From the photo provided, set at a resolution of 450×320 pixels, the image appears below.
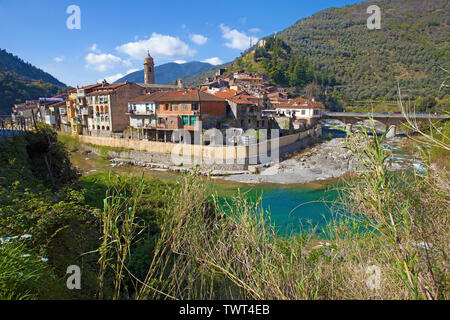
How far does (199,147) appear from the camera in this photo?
2527 cm

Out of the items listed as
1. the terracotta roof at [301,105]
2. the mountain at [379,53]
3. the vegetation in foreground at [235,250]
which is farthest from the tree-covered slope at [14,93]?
the vegetation in foreground at [235,250]

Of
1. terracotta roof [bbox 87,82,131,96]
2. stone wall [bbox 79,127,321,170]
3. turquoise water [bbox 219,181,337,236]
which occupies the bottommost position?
turquoise water [bbox 219,181,337,236]

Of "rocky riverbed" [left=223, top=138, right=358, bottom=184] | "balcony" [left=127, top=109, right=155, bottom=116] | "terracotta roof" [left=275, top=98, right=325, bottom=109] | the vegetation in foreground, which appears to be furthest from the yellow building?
the vegetation in foreground

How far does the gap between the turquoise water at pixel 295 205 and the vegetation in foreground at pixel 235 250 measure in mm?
8360

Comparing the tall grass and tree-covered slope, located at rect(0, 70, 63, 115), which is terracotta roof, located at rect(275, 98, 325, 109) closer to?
the tall grass

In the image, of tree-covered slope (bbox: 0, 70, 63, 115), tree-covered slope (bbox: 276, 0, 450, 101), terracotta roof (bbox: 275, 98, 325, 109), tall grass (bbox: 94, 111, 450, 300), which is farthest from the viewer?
tree-covered slope (bbox: 276, 0, 450, 101)

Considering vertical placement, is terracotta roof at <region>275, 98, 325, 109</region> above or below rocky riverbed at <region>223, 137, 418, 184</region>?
above

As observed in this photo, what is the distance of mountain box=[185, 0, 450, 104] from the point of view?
69125 mm

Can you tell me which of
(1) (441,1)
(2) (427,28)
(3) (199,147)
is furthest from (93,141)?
(1) (441,1)

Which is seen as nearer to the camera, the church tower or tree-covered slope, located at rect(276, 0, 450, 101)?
the church tower

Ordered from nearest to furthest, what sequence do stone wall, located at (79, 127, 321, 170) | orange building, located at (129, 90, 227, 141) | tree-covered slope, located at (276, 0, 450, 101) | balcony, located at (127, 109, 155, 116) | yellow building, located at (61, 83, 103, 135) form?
stone wall, located at (79, 127, 321, 170)
orange building, located at (129, 90, 227, 141)
balcony, located at (127, 109, 155, 116)
yellow building, located at (61, 83, 103, 135)
tree-covered slope, located at (276, 0, 450, 101)

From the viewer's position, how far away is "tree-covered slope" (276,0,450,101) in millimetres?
69625
